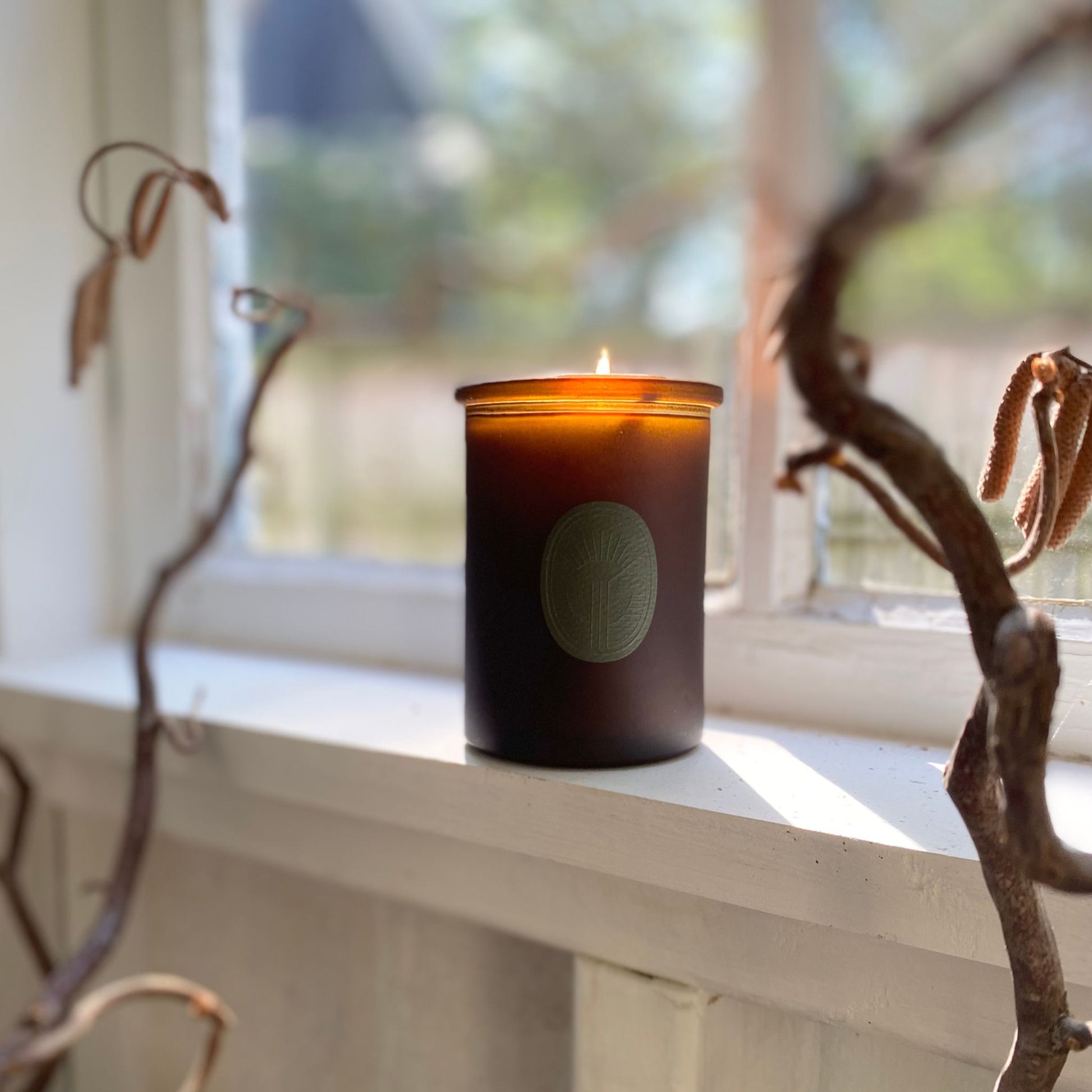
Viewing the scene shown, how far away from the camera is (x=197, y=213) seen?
779 mm

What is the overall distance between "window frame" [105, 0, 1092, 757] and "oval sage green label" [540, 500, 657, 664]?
135mm

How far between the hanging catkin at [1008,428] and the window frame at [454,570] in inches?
A: 3.3

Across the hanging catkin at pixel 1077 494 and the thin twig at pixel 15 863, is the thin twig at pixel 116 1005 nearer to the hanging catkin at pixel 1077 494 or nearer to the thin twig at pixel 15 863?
the thin twig at pixel 15 863

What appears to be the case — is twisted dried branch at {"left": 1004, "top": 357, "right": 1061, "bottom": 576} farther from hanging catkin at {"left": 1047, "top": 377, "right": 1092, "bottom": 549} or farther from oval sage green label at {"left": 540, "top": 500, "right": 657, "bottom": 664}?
oval sage green label at {"left": 540, "top": 500, "right": 657, "bottom": 664}

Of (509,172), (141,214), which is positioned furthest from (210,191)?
(509,172)

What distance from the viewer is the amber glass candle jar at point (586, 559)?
1.34 feet

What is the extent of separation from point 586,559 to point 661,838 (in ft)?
0.37

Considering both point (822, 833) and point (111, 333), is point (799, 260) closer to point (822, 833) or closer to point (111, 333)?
point (822, 833)

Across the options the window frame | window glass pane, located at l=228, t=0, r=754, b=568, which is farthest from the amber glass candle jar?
window glass pane, located at l=228, t=0, r=754, b=568

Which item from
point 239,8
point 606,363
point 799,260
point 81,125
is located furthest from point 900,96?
point 799,260

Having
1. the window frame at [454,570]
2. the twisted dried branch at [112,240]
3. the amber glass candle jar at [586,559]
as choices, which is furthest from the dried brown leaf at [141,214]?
the window frame at [454,570]

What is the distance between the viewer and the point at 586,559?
41cm

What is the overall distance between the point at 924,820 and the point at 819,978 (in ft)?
0.27

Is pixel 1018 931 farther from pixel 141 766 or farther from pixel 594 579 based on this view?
pixel 141 766
